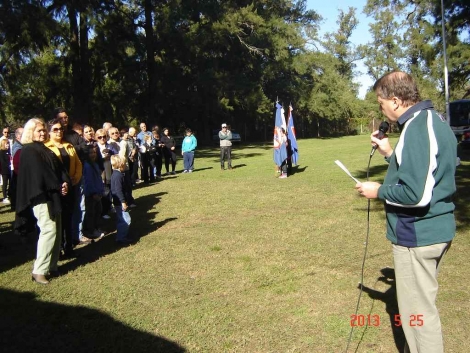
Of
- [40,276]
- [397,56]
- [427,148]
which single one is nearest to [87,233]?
[40,276]

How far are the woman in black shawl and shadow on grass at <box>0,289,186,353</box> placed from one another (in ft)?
2.17

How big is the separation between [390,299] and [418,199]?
217cm

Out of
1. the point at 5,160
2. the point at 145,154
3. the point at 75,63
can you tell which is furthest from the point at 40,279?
the point at 75,63

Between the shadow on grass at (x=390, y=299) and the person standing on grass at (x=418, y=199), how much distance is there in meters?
0.89

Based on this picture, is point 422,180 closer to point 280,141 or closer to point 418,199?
point 418,199

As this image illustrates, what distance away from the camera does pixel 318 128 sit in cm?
5072

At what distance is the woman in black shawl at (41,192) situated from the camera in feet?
16.3

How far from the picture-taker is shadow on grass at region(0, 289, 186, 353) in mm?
3686

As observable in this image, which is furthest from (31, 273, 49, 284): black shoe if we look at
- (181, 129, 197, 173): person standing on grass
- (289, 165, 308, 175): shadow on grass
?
(181, 129, 197, 173): person standing on grass

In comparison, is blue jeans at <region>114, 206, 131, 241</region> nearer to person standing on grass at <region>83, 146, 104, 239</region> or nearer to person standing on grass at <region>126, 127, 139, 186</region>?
person standing on grass at <region>83, 146, 104, 239</region>

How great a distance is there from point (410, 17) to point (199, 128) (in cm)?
2422

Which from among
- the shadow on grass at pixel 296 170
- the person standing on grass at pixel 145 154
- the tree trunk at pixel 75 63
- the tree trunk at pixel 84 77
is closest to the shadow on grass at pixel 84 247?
the person standing on grass at pixel 145 154

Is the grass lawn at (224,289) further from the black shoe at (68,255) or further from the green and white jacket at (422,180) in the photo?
the green and white jacket at (422,180)

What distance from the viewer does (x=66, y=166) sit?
19.7 feet
